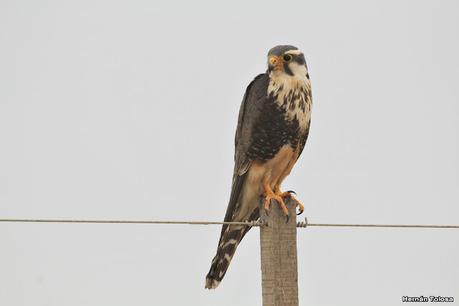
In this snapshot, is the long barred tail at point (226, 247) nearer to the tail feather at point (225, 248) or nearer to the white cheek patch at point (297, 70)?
the tail feather at point (225, 248)

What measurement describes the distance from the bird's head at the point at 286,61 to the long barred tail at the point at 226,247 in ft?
3.78

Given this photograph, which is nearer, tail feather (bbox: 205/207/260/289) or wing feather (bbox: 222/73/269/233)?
tail feather (bbox: 205/207/260/289)

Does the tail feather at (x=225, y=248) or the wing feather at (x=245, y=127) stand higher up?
the wing feather at (x=245, y=127)

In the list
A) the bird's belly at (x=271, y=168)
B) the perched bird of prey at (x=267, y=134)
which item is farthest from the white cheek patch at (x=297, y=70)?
the bird's belly at (x=271, y=168)

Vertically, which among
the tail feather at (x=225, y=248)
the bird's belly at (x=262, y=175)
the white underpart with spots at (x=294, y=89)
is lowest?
the tail feather at (x=225, y=248)

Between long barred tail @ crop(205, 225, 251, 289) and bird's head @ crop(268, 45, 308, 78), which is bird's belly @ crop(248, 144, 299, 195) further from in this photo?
bird's head @ crop(268, 45, 308, 78)

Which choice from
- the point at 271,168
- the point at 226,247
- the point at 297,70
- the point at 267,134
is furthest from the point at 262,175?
the point at 297,70

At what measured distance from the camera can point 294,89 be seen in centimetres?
555

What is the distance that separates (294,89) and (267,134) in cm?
37

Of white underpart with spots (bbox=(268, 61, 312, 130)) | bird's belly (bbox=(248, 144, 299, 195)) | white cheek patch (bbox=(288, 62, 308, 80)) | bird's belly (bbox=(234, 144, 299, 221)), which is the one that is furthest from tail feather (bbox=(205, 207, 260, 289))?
white cheek patch (bbox=(288, 62, 308, 80))

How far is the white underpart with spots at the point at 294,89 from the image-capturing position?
5.55 meters

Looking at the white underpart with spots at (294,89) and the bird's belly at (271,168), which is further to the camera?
the bird's belly at (271,168)

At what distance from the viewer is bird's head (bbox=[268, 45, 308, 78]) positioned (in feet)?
18.3

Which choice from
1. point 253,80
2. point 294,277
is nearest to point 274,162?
point 253,80
